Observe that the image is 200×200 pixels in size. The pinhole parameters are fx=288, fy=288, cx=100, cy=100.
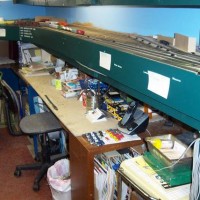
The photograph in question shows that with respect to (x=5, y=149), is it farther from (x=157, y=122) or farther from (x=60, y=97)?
(x=157, y=122)

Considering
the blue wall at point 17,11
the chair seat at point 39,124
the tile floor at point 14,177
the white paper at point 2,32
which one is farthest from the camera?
the blue wall at point 17,11

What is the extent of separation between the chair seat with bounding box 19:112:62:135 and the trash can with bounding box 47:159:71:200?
292mm

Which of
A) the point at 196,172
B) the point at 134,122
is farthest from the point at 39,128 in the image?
the point at 196,172

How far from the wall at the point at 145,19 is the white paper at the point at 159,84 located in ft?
2.41

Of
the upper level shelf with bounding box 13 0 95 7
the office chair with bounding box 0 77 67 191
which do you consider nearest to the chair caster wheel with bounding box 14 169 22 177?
the office chair with bounding box 0 77 67 191

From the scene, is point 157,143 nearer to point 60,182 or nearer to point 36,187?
point 60,182

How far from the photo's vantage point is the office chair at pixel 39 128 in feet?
7.61

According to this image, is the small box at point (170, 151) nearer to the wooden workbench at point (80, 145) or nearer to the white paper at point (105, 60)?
the wooden workbench at point (80, 145)

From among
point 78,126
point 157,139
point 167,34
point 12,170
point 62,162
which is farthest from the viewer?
point 12,170

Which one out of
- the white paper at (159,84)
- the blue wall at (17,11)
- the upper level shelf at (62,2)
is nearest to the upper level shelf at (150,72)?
the white paper at (159,84)

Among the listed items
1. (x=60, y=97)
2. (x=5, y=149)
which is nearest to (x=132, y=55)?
(x=60, y=97)

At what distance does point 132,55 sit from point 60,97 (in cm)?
123

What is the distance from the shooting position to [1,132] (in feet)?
11.7

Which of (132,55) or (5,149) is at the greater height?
(132,55)
